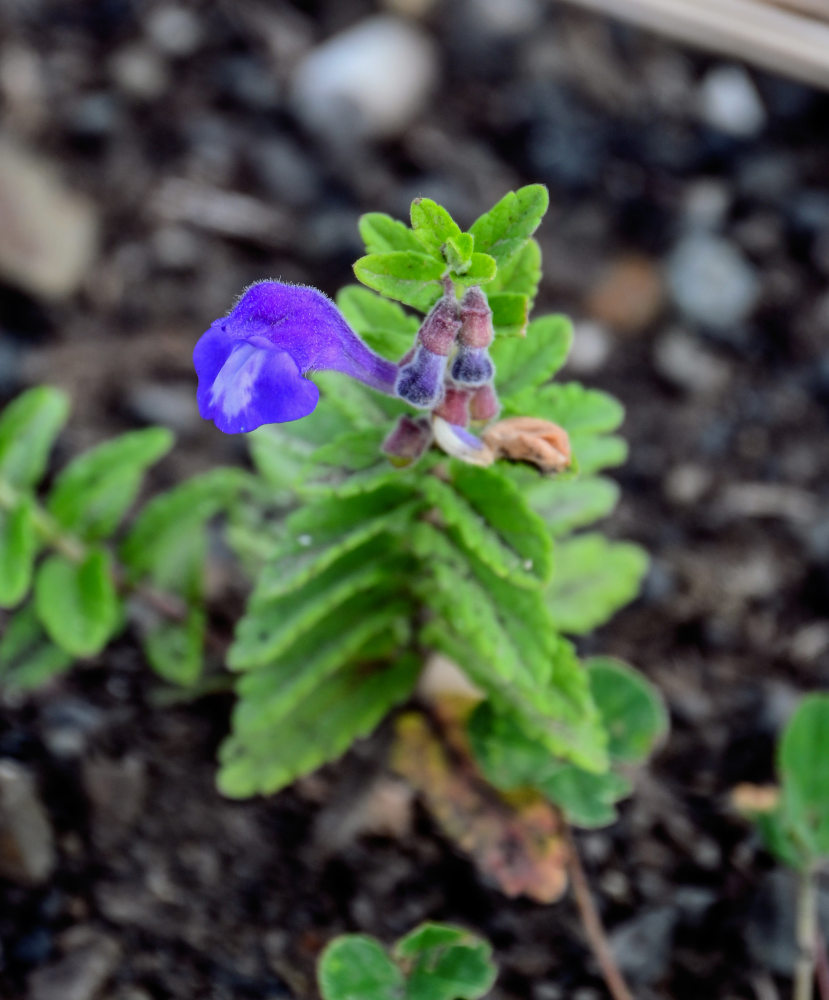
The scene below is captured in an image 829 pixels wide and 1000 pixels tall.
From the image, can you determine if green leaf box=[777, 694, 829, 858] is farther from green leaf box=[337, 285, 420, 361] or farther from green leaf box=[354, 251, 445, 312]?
green leaf box=[354, 251, 445, 312]

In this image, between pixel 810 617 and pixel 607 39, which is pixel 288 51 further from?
pixel 810 617

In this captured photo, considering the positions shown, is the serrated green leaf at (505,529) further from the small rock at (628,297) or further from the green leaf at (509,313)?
the small rock at (628,297)

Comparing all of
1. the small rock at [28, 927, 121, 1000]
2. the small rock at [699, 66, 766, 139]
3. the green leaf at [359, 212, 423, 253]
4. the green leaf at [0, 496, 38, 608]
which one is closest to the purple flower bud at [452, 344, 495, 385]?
the green leaf at [359, 212, 423, 253]

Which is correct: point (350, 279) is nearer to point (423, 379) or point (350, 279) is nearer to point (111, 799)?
point (111, 799)

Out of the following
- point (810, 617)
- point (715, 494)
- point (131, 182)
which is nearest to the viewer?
point (810, 617)

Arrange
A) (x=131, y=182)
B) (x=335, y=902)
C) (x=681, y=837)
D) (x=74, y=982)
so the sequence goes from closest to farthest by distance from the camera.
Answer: (x=74, y=982)
(x=335, y=902)
(x=681, y=837)
(x=131, y=182)

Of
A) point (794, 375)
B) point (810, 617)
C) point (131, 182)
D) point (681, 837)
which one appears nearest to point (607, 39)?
point (794, 375)

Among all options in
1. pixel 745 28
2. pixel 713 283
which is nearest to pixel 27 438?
pixel 713 283
